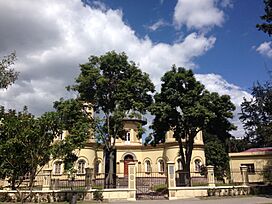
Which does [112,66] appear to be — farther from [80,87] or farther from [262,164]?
[262,164]

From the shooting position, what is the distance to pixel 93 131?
23.9m

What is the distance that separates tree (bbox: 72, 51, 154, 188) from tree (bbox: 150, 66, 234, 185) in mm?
1683

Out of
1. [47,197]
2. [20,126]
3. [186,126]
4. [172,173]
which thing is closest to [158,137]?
[186,126]

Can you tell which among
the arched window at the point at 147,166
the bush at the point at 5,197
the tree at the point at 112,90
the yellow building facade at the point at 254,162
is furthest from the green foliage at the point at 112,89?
the arched window at the point at 147,166

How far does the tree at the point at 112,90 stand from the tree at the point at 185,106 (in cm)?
168

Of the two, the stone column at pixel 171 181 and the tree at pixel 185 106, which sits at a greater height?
Result: the tree at pixel 185 106

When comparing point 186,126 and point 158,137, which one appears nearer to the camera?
point 186,126

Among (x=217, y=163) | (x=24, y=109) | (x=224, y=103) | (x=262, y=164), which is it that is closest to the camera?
(x=24, y=109)

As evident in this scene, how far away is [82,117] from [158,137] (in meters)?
6.89

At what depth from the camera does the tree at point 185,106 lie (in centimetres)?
2272

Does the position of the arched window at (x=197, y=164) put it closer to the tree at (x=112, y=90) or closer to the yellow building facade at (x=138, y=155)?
the yellow building facade at (x=138, y=155)

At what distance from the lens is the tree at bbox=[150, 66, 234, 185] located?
74.5 ft

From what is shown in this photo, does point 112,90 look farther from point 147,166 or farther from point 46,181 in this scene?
point 147,166

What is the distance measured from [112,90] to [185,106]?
6.47 m
